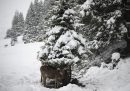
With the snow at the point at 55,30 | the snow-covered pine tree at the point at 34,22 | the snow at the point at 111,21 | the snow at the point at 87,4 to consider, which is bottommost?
the snow-covered pine tree at the point at 34,22

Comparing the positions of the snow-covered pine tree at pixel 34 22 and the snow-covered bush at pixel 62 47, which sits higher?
the snow-covered bush at pixel 62 47

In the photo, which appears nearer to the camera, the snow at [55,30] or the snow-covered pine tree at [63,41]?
the snow-covered pine tree at [63,41]

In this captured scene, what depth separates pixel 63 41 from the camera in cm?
1278

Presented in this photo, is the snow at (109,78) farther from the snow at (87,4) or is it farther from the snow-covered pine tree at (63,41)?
the snow at (87,4)

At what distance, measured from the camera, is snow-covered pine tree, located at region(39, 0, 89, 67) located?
12.6 m

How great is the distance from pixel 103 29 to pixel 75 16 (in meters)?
2.30

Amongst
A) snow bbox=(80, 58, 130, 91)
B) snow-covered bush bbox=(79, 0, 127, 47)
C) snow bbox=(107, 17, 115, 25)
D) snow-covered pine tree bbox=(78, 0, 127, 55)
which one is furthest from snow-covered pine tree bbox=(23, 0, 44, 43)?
snow bbox=(107, 17, 115, 25)

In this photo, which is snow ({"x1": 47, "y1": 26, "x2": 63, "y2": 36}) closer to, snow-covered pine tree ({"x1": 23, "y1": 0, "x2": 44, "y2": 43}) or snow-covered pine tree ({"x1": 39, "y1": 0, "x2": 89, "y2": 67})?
snow-covered pine tree ({"x1": 39, "y1": 0, "x2": 89, "y2": 67})

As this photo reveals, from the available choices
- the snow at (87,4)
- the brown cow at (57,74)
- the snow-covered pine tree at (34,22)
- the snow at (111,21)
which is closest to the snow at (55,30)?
the snow at (87,4)

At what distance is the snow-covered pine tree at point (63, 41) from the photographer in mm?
12578

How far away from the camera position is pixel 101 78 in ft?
45.7

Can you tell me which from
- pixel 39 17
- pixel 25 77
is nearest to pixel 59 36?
pixel 25 77

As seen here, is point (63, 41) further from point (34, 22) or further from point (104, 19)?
point (34, 22)

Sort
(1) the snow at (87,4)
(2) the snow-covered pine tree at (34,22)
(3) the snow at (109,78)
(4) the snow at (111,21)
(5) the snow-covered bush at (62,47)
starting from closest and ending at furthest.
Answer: (3) the snow at (109,78)
(5) the snow-covered bush at (62,47)
(4) the snow at (111,21)
(1) the snow at (87,4)
(2) the snow-covered pine tree at (34,22)
